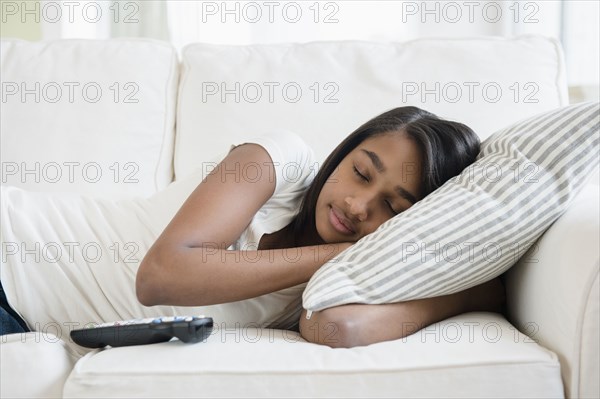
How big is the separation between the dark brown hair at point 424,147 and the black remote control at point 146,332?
351mm

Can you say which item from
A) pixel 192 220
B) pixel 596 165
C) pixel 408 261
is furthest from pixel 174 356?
pixel 596 165

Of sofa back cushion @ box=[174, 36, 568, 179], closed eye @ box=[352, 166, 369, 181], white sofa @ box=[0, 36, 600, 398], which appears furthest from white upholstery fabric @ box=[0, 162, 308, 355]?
sofa back cushion @ box=[174, 36, 568, 179]

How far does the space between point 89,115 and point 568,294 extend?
45.6 inches

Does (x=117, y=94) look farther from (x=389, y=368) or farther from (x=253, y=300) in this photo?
(x=389, y=368)

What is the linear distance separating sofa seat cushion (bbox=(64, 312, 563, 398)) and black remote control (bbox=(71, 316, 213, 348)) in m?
0.04

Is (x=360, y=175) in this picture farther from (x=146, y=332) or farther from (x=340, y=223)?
(x=146, y=332)

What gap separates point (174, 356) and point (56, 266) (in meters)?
0.39

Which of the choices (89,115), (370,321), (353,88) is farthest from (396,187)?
(89,115)

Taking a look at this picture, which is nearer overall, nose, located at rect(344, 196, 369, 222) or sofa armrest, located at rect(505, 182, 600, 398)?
sofa armrest, located at rect(505, 182, 600, 398)

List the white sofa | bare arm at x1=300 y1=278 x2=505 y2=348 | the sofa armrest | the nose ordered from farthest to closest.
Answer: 1. the white sofa
2. the nose
3. bare arm at x1=300 y1=278 x2=505 y2=348
4. the sofa armrest

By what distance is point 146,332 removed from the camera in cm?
100

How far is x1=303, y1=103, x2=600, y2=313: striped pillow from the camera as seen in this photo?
1.06 meters

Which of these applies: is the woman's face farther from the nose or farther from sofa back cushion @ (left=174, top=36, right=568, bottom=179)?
sofa back cushion @ (left=174, top=36, right=568, bottom=179)

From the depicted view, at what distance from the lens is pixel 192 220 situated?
1131mm
